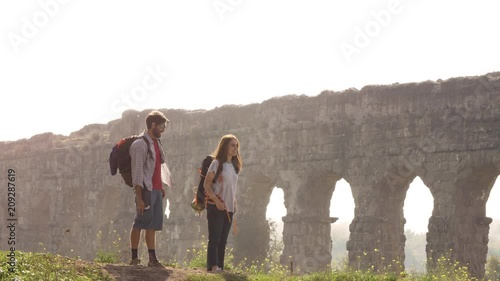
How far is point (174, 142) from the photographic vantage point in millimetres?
23750

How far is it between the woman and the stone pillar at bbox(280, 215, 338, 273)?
384 inches

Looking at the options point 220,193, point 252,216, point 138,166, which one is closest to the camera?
point 138,166

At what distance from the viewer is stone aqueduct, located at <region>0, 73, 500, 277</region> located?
58.3ft

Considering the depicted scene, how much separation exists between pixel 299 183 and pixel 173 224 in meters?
4.42

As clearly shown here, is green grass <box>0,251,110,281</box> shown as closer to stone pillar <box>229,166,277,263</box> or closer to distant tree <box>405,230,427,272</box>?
stone pillar <box>229,166,277,263</box>

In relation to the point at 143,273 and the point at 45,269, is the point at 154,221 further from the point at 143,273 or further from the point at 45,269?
the point at 45,269

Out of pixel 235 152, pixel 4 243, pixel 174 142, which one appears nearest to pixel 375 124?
pixel 174 142

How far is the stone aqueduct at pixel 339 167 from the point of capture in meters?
17.8

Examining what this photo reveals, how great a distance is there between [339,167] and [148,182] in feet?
33.9

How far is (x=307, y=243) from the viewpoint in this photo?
2012 cm

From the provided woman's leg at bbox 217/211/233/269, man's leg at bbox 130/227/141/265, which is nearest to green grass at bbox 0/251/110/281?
man's leg at bbox 130/227/141/265

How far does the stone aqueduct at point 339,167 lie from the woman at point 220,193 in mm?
5250

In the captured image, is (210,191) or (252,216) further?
(252,216)

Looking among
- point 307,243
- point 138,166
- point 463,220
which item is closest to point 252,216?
point 307,243
